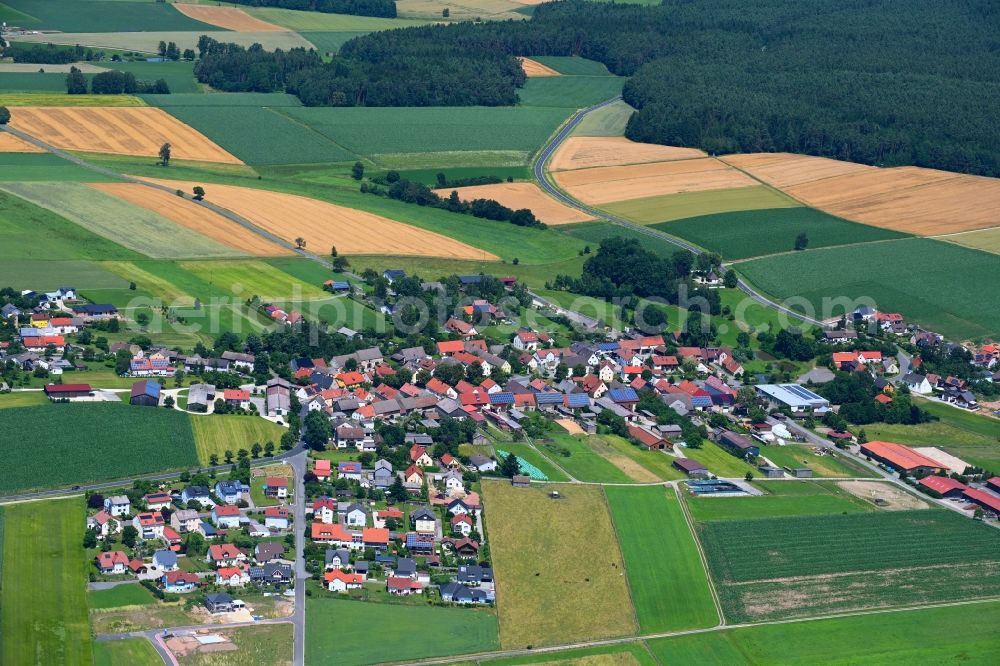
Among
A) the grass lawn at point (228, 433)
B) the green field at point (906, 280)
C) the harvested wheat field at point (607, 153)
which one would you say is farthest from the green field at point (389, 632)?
the harvested wheat field at point (607, 153)

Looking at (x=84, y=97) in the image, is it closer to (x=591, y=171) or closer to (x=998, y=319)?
(x=591, y=171)

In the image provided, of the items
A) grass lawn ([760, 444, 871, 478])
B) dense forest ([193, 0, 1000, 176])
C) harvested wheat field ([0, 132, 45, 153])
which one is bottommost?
grass lawn ([760, 444, 871, 478])

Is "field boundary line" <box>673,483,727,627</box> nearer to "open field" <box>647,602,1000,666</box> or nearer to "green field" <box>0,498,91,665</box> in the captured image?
"open field" <box>647,602,1000,666</box>

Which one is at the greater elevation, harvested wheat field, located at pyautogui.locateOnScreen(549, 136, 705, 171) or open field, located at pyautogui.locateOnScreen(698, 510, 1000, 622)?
harvested wheat field, located at pyautogui.locateOnScreen(549, 136, 705, 171)

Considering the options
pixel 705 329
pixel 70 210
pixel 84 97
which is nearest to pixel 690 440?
pixel 705 329

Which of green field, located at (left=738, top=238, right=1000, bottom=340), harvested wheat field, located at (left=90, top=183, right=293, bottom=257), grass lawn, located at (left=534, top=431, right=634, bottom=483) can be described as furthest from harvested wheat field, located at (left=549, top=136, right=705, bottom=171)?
grass lawn, located at (left=534, top=431, right=634, bottom=483)

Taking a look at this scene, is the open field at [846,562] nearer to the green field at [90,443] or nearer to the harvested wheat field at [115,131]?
the green field at [90,443]
